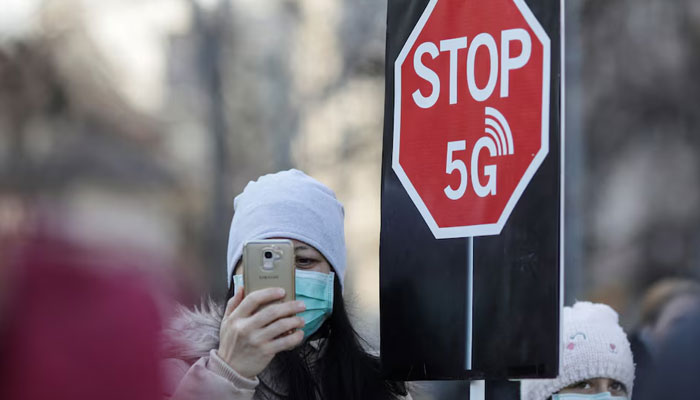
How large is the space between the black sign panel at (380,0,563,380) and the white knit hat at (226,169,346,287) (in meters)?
0.31

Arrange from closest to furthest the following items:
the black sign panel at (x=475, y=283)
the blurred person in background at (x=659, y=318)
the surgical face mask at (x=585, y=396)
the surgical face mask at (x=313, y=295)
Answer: the black sign panel at (x=475, y=283) < the surgical face mask at (x=313, y=295) < the surgical face mask at (x=585, y=396) < the blurred person in background at (x=659, y=318)

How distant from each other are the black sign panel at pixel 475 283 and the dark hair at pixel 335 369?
9.6 inches

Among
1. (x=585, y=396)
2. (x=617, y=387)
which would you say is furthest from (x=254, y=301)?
(x=617, y=387)

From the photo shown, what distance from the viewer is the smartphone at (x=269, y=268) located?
3432mm

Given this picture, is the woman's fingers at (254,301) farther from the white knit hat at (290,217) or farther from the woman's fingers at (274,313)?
the white knit hat at (290,217)

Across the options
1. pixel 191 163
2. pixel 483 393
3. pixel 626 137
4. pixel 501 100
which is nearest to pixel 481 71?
pixel 501 100

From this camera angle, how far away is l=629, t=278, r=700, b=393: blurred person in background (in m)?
4.71

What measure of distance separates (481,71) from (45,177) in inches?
61.9

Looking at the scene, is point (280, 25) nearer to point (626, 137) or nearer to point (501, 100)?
point (626, 137)

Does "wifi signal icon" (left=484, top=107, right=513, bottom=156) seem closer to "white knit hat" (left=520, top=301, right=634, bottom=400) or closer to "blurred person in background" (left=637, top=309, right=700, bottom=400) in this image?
"blurred person in background" (left=637, top=309, right=700, bottom=400)

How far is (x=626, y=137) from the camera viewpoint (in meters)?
19.4

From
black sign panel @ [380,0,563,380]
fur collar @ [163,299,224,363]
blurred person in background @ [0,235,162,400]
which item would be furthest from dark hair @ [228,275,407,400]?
blurred person in background @ [0,235,162,400]

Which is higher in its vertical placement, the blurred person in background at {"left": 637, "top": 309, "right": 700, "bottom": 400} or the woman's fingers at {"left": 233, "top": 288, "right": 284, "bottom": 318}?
the woman's fingers at {"left": 233, "top": 288, "right": 284, "bottom": 318}

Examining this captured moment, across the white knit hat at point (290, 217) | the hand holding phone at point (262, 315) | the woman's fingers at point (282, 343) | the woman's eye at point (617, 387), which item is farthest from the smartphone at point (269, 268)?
the woman's eye at point (617, 387)
